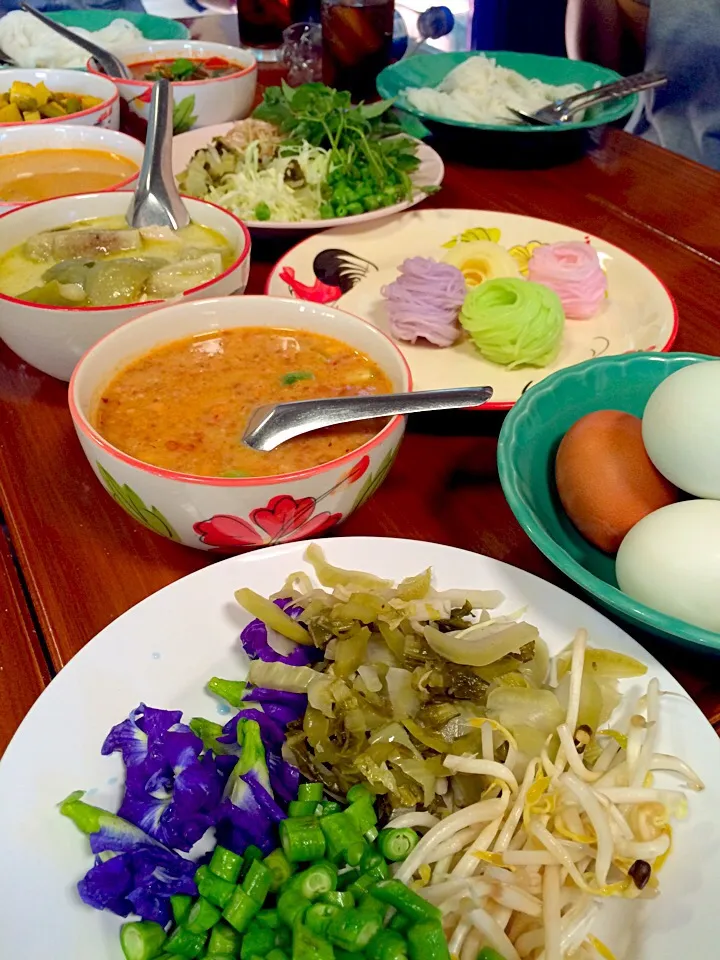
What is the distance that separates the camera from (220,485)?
0.88 metres

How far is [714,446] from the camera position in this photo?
3.07 ft

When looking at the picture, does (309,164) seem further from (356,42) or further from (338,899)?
(338,899)

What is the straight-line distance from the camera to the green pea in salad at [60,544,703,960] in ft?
2.29

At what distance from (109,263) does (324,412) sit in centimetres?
54

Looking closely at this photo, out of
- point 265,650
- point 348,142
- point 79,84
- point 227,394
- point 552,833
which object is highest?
point 79,84

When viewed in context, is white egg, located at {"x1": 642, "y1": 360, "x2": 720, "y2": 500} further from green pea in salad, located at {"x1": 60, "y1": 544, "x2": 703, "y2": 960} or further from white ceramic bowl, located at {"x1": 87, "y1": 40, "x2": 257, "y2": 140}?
white ceramic bowl, located at {"x1": 87, "y1": 40, "x2": 257, "y2": 140}

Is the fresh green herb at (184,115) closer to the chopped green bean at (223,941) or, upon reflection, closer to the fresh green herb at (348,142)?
the fresh green herb at (348,142)

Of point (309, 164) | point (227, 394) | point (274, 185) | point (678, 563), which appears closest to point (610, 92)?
point (309, 164)

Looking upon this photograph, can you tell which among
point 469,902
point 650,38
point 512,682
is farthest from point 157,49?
point 469,902

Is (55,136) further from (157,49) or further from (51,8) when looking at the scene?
(51,8)

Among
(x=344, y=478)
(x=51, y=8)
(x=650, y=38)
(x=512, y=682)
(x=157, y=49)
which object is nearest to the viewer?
(x=512, y=682)

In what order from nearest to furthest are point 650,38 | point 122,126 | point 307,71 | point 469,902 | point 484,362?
point 469,902 < point 484,362 < point 122,126 < point 307,71 < point 650,38

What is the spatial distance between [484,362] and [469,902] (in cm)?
89

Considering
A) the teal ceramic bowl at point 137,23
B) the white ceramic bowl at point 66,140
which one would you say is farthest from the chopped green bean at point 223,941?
the teal ceramic bowl at point 137,23
